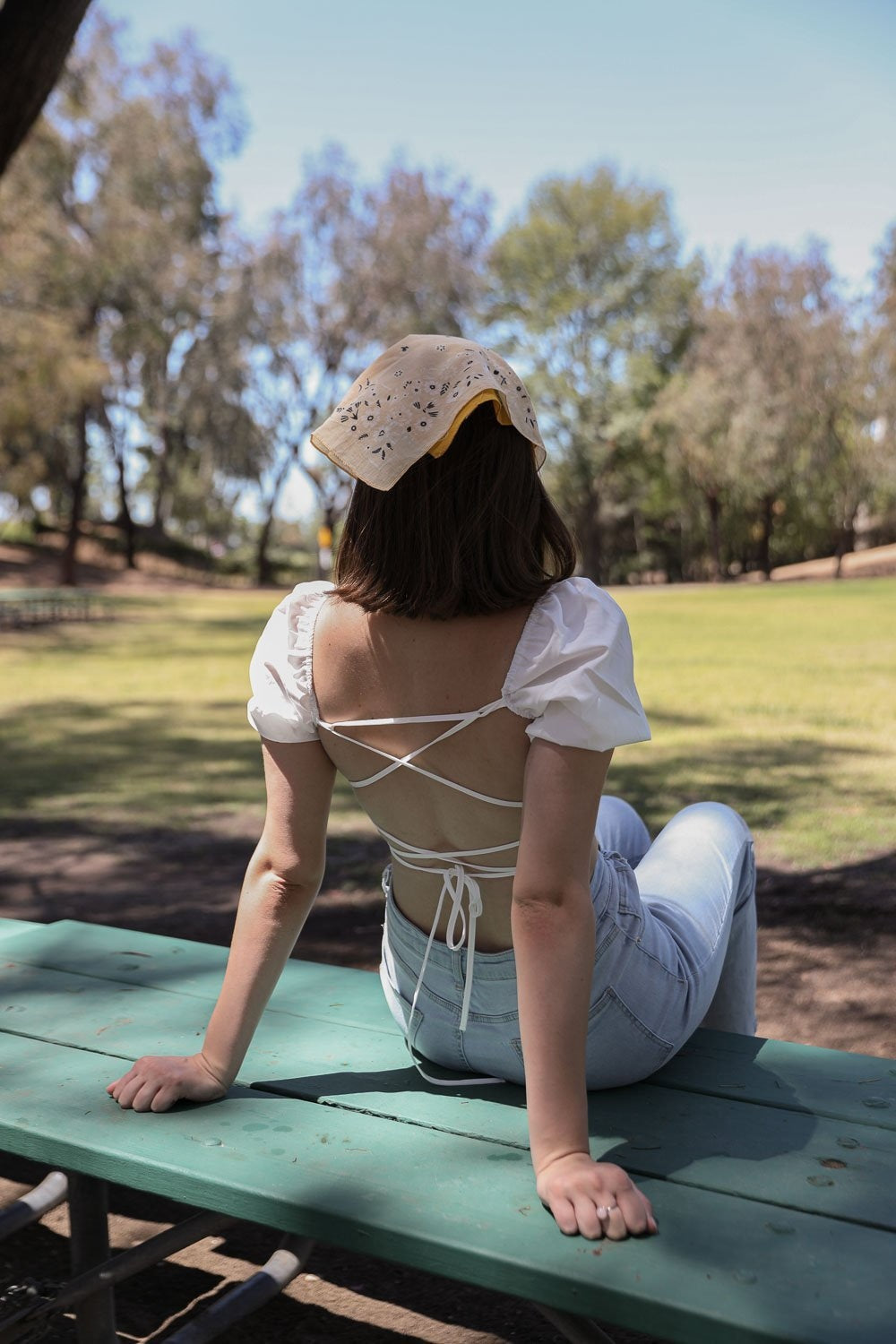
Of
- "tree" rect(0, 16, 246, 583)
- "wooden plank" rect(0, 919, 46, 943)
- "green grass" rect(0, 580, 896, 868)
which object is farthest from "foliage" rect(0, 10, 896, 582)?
"wooden plank" rect(0, 919, 46, 943)

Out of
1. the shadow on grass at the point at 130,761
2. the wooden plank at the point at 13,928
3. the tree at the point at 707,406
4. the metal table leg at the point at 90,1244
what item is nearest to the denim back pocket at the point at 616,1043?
the metal table leg at the point at 90,1244

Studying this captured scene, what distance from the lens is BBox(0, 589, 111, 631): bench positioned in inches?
949

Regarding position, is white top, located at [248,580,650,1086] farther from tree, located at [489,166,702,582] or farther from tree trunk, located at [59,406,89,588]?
tree, located at [489,166,702,582]

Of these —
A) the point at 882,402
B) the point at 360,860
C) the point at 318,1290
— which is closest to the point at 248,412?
the point at 882,402

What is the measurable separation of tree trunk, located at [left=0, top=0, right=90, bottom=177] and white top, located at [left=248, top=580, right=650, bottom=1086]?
10.7ft

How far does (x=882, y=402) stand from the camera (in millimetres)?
38344

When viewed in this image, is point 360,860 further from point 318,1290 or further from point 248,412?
point 248,412

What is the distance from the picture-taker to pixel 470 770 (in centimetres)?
193

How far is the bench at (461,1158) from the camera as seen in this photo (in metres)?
1.45

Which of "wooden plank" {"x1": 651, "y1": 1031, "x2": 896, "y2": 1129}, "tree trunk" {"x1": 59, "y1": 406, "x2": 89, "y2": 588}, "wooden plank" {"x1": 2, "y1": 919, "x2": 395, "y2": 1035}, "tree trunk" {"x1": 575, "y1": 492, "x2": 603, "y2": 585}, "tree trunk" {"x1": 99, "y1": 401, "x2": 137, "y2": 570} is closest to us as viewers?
"wooden plank" {"x1": 651, "y1": 1031, "x2": 896, "y2": 1129}

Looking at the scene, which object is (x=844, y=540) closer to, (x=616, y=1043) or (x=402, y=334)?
(x=402, y=334)

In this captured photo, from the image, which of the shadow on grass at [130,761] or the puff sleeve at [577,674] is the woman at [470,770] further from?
the shadow on grass at [130,761]

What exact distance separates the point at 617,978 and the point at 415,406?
36.2 inches

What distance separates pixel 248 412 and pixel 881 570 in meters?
21.4
